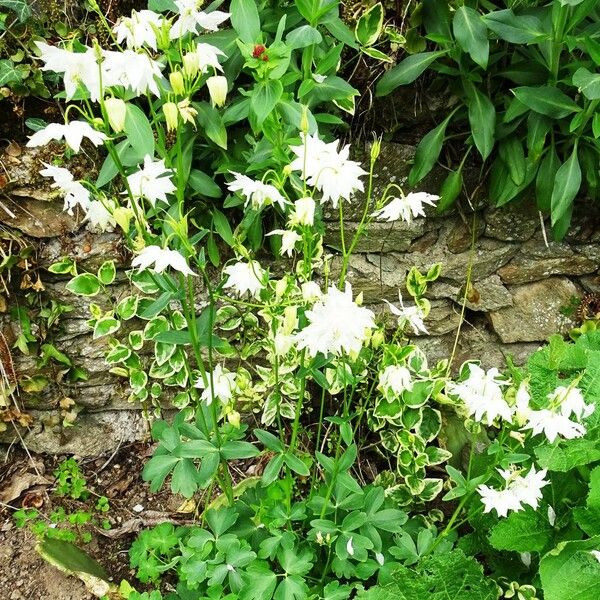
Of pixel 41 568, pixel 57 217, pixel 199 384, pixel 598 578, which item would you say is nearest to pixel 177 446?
pixel 199 384

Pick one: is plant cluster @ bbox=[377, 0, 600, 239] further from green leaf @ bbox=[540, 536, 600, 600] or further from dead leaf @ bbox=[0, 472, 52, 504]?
dead leaf @ bbox=[0, 472, 52, 504]

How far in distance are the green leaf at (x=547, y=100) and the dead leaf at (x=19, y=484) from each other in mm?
2208

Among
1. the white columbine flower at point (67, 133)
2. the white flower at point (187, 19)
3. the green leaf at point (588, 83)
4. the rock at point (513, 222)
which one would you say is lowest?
the rock at point (513, 222)

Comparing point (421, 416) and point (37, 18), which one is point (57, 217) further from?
point (421, 416)

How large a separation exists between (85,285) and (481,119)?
1.43 metres

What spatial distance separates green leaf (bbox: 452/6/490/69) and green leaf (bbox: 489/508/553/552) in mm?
1344

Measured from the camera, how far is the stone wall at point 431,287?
92.3 inches

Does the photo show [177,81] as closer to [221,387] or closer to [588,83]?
[221,387]

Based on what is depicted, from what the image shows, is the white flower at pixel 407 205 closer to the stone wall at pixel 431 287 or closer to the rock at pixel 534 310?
the stone wall at pixel 431 287

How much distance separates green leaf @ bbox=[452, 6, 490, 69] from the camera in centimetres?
198

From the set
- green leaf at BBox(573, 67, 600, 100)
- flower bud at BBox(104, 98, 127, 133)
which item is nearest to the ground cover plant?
flower bud at BBox(104, 98, 127, 133)

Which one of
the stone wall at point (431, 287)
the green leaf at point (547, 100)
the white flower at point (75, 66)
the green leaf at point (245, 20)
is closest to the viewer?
the white flower at point (75, 66)

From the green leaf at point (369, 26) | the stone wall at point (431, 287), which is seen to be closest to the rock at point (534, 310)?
the stone wall at point (431, 287)

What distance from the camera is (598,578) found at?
1.71 m
